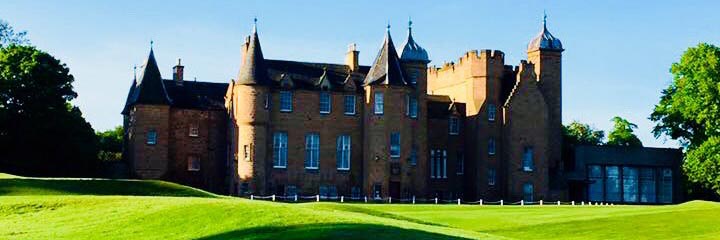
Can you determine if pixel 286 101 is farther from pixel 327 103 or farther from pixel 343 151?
pixel 343 151

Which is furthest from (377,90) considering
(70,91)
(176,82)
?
(70,91)

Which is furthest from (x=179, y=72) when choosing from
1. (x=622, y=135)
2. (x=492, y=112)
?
(x=622, y=135)

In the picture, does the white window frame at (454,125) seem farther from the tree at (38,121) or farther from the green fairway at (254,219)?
the green fairway at (254,219)

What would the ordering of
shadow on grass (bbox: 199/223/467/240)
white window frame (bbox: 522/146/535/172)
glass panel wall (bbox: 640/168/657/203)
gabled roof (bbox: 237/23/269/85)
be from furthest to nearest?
glass panel wall (bbox: 640/168/657/203)
white window frame (bbox: 522/146/535/172)
gabled roof (bbox: 237/23/269/85)
shadow on grass (bbox: 199/223/467/240)

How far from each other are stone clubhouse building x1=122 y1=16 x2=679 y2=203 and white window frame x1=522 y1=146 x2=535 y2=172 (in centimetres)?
7

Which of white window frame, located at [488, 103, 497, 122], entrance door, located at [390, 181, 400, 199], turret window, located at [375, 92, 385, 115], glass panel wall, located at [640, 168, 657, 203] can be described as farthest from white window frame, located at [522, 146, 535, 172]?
turret window, located at [375, 92, 385, 115]

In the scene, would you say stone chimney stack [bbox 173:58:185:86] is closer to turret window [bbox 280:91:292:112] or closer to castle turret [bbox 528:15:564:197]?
turret window [bbox 280:91:292:112]

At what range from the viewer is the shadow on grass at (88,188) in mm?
47969

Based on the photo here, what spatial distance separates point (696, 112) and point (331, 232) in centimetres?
5967

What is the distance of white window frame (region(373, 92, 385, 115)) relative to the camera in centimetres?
7912

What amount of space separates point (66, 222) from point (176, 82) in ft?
147

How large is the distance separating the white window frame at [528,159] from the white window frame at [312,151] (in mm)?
14546

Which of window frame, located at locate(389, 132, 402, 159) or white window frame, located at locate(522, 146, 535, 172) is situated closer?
window frame, located at locate(389, 132, 402, 159)

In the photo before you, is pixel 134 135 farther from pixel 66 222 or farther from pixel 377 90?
pixel 66 222
